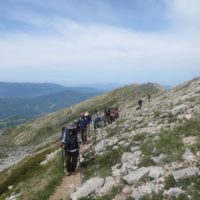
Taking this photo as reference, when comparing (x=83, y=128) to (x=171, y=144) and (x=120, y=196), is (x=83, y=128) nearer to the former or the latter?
(x=171, y=144)

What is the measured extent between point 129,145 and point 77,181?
3.94 m

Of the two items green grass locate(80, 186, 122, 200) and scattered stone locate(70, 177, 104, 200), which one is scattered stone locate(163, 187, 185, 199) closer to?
green grass locate(80, 186, 122, 200)

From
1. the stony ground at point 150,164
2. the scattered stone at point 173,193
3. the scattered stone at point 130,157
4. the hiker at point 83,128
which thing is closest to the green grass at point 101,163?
the stony ground at point 150,164

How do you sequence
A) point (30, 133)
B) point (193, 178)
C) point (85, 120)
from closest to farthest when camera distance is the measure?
point (193, 178) < point (85, 120) < point (30, 133)

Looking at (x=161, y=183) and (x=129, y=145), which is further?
(x=129, y=145)

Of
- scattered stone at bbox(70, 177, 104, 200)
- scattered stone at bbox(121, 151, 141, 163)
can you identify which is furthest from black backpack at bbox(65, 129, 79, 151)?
scattered stone at bbox(70, 177, 104, 200)

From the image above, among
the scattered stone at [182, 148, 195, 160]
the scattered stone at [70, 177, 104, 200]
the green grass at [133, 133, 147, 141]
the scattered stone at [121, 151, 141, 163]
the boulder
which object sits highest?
the scattered stone at [182, 148, 195, 160]

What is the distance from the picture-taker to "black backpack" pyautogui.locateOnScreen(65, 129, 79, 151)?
21453 mm

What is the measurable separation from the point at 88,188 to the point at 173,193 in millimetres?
5468

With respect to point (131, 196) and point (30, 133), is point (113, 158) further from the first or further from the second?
point (30, 133)

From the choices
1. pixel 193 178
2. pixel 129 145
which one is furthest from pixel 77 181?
pixel 193 178

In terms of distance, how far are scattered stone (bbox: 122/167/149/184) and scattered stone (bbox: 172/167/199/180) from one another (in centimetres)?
159

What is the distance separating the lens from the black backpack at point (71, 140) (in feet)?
70.4

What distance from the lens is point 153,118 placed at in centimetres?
2777
